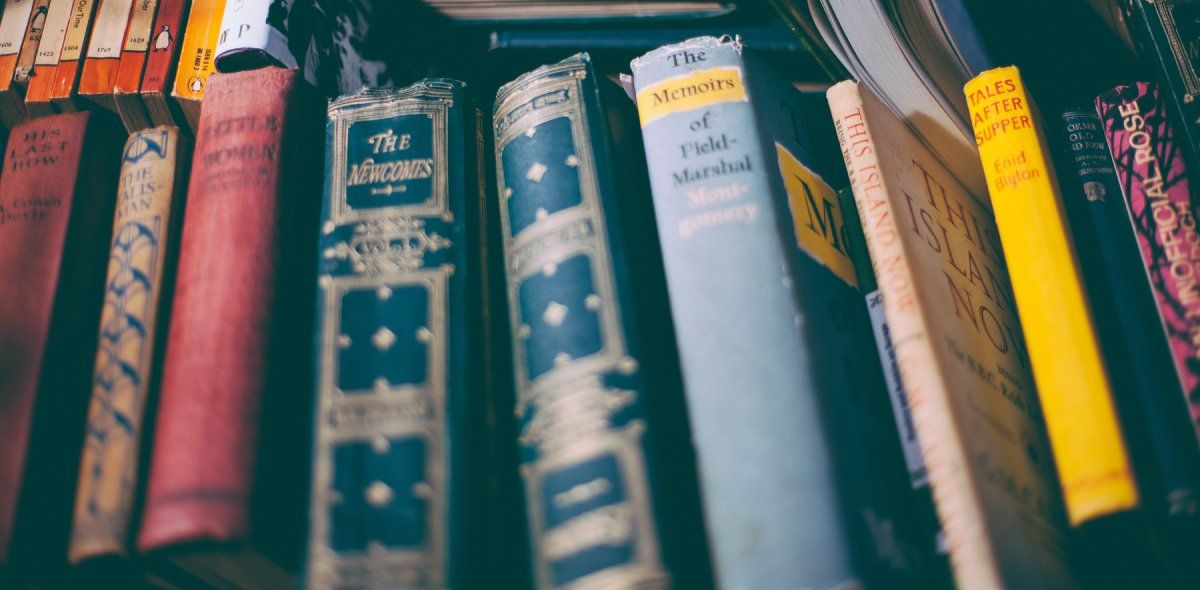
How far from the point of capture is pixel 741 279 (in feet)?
1.54

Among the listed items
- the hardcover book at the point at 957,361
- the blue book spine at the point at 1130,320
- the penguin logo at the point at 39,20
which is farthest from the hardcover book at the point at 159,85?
the blue book spine at the point at 1130,320

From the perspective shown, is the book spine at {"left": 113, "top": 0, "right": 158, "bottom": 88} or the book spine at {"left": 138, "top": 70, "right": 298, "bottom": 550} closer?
the book spine at {"left": 138, "top": 70, "right": 298, "bottom": 550}

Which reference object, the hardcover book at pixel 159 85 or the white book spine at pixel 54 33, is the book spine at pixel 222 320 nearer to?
the hardcover book at pixel 159 85

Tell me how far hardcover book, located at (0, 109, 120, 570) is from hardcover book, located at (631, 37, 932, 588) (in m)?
0.37

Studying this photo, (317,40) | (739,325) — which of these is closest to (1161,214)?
(739,325)

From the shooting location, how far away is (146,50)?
636 millimetres

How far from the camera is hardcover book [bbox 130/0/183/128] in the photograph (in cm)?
62

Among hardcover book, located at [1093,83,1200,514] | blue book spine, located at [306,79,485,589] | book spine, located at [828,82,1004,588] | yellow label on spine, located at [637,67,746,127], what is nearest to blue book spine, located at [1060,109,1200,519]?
hardcover book, located at [1093,83,1200,514]

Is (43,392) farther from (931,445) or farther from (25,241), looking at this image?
(931,445)

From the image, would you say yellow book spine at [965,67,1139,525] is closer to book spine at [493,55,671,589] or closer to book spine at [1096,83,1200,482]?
book spine at [1096,83,1200,482]

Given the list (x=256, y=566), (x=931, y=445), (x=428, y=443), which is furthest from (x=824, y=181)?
(x=256, y=566)

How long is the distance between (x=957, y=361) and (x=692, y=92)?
230 mm

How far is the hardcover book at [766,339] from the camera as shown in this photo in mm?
417

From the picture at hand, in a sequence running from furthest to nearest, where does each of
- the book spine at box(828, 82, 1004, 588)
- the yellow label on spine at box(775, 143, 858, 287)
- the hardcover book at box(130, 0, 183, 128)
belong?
the hardcover book at box(130, 0, 183, 128) < the yellow label on spine at box(775, 143, 858, 287) < the book spine at box(828, 82, 1004, 588)
